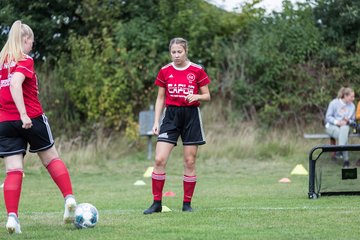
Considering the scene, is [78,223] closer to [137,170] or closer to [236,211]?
[236,211]

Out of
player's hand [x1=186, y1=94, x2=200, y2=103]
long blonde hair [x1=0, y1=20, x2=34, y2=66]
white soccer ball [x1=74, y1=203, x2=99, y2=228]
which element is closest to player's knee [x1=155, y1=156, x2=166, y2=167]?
player's hand [x1=186, y1=94, x2=200, y2=103]

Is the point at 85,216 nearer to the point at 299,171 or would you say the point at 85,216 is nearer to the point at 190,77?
the point at 190,77

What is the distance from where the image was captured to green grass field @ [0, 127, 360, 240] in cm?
702

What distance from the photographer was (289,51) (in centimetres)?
2117

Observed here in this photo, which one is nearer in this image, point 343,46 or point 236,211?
point 236,211

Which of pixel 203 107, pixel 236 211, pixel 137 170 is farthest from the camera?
pixel 203 107

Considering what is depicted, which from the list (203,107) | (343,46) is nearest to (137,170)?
(203,107)

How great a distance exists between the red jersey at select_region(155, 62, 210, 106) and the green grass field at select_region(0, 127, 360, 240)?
1.21 metres

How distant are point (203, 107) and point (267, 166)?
150 inches

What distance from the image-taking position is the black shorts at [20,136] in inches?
287

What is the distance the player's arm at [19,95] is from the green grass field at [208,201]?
100 cm

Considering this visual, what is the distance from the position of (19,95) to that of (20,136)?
1.46 ft

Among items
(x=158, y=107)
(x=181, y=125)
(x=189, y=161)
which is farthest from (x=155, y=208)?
(x=158, y=107)

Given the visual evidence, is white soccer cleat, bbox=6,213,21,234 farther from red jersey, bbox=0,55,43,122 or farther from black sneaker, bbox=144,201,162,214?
black sneaker, bbox=144,201,162,214
